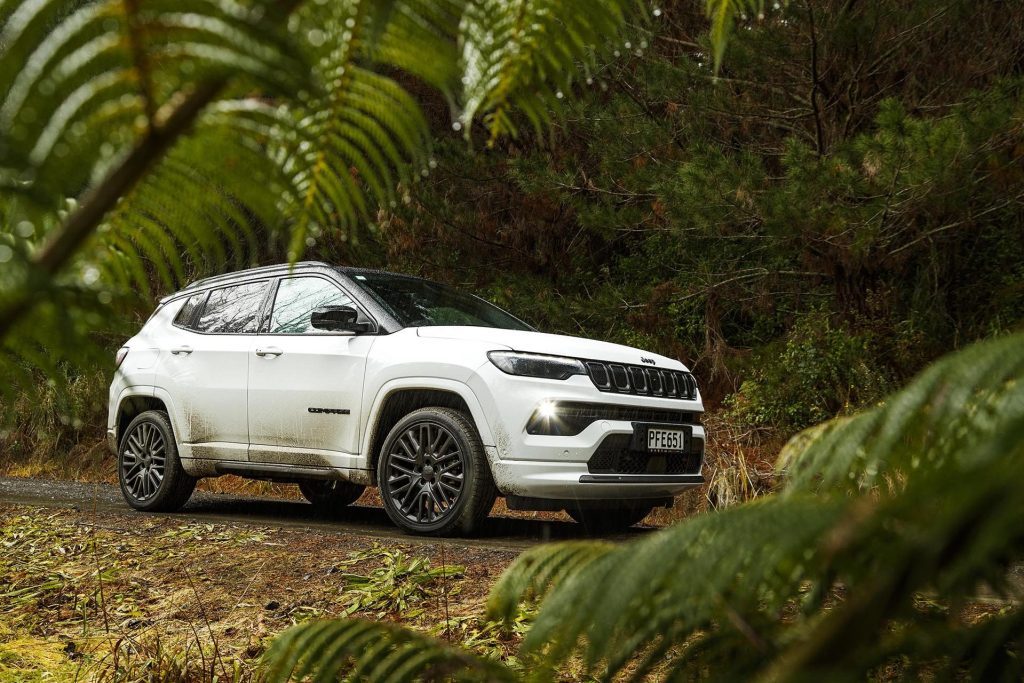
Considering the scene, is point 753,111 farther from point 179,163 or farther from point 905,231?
point 179,163

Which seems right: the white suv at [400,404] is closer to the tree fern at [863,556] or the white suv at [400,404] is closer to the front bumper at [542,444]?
the front bumper at [542,444]

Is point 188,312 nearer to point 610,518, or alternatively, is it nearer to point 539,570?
point 610,518

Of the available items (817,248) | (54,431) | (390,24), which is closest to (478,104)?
(390,24)

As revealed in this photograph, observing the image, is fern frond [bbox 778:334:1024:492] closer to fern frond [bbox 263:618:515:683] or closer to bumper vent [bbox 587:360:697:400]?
fern frond [bbox 263:618:515:683]

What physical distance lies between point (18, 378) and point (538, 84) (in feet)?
1.76

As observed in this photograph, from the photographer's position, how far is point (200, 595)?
4195 millimetres

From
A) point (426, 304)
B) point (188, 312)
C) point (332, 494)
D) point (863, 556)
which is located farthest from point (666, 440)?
point (863, 556)

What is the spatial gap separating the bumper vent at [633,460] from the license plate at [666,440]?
0.14 feet

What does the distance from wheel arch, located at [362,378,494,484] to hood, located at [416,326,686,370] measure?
315 mm

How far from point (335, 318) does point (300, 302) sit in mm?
856

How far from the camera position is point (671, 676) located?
0.92 metres

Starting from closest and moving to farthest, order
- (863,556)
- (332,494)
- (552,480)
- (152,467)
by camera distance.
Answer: (863,556), (552,480), (152,467), (332,494)

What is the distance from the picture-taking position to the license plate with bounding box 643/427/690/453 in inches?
239

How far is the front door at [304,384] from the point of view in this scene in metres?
6.50
